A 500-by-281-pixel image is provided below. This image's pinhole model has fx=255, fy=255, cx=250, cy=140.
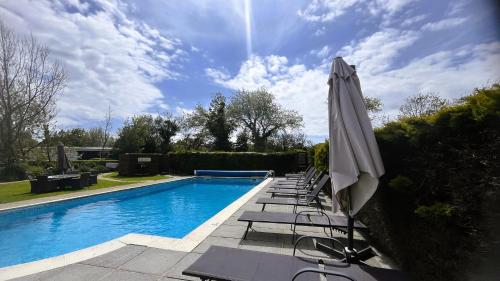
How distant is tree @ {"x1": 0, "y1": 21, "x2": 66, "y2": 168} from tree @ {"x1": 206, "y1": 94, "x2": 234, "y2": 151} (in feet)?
56.4

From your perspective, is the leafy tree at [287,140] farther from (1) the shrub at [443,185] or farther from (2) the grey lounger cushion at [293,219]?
(1) the shrub at [443,185]

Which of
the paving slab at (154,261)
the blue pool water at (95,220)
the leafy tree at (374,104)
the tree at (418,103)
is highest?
the leafy tree at (374,104)

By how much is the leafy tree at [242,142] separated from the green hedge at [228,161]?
12085 millimetres

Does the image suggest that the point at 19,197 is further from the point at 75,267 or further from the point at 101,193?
the point at 75,267

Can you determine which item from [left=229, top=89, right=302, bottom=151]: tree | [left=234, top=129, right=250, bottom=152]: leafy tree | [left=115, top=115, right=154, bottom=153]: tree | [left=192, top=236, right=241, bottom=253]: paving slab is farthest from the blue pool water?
[left=229, top=89, right=302, bottom=151]: tree

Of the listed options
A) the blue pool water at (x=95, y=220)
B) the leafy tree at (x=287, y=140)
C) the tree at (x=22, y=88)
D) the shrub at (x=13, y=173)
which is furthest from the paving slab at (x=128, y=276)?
the leafy tree at (x=287, y=140)

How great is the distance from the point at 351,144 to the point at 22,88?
2646cm

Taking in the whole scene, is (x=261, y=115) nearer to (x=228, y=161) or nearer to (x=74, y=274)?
(x=228, y=161)

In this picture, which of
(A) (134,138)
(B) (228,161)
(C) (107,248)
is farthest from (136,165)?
(C) (107,248)

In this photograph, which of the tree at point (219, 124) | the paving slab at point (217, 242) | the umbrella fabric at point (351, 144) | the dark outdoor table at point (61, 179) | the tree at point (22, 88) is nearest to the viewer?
the umbrella fabric at point (351, 144)

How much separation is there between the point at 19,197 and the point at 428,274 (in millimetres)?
13939

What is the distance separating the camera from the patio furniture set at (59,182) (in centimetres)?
1183

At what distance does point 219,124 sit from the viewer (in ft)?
114

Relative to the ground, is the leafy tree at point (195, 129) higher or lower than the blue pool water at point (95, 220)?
higher
